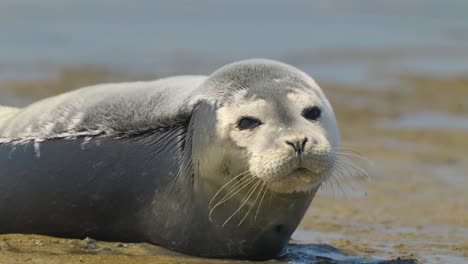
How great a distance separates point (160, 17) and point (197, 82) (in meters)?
16.0

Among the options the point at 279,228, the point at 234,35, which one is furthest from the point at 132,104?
the point at 234,35

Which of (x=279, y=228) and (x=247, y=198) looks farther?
(x=279, y=228)

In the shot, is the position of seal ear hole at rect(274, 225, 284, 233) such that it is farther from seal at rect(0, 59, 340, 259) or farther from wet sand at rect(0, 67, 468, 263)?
wet sand at rect(0, 67, 468, 263)

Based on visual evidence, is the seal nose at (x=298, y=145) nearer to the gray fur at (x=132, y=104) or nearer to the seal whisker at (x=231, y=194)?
the seal whisker at (x=231, y=194)

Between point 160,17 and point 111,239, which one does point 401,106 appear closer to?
point 111,239

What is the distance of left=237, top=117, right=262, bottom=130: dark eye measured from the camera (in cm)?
554

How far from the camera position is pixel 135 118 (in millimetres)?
6047

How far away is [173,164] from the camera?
19.5ft

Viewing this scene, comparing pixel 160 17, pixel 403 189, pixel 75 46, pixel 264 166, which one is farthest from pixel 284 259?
pixel 160 17

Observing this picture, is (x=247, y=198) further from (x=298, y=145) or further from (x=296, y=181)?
(x=298, y=145)

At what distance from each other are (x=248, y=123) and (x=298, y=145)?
1.32 ft

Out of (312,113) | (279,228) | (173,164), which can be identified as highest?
(312,113)

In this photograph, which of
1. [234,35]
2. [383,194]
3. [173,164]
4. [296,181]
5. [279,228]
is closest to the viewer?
[296,181]

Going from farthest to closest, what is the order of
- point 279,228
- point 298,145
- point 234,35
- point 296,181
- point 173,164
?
1. point 234,35
2. point 173,164
3. point 279,228
4. point 296,181
5. point 298,145
